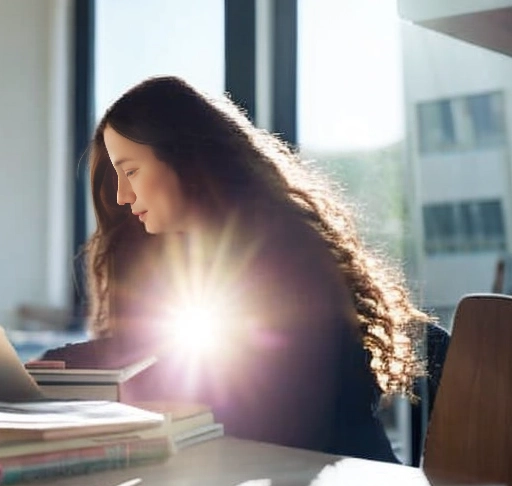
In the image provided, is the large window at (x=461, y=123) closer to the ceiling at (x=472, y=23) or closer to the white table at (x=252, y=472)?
the ceiling at (x=472, y=23)

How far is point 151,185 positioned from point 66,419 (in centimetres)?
66

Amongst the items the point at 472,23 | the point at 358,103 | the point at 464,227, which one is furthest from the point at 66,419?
the point at 358,103

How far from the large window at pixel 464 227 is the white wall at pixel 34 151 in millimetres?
1776

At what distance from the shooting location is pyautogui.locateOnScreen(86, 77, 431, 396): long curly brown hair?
1.43 metres

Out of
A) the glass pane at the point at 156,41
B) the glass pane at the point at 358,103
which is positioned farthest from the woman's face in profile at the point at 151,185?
the glass pane at the point at 156,41

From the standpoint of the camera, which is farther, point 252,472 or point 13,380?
point 13,380

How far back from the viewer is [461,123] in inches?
91.5

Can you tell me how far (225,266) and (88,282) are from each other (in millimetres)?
568

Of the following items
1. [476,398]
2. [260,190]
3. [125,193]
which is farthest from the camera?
[125,193]

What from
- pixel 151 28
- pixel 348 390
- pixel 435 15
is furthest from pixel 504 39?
pixel 151 28

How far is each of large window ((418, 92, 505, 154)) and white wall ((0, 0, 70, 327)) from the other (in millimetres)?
1781

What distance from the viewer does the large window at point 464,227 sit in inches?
89.9

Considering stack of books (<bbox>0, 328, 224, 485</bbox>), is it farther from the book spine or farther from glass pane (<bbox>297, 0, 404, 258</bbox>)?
glass pane (<bbox>297, 0, 404, 258</bbox>)

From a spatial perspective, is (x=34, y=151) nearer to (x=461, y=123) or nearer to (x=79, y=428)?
(x=461, y=123)
